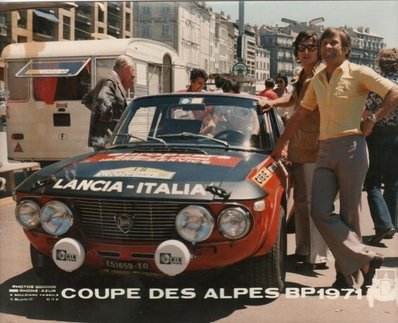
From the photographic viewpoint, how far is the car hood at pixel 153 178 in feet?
9.50

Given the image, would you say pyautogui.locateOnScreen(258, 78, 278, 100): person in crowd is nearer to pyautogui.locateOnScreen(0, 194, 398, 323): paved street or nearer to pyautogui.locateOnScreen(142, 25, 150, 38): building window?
pyautogui.locateOnScreen(142, 25, 150, 38): building window

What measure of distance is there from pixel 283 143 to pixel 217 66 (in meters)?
0.63

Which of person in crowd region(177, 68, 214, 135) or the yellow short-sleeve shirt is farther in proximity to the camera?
person in crowd region(177, 68, 214, 135)

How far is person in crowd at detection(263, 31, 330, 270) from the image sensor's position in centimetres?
365

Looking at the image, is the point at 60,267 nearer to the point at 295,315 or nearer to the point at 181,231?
the point at 181,231

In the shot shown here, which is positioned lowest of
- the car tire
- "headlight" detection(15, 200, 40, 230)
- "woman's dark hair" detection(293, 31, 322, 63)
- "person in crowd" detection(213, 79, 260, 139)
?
the car tire

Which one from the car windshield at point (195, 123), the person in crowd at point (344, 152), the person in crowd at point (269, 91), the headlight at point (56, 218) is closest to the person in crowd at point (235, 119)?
the car windshield at point (195, 123)

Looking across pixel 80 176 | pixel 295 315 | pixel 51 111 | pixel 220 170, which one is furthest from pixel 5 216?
→ pixel 295 315

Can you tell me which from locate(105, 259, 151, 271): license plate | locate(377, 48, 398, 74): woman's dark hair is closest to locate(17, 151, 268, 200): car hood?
locate(105, 259, 151, 271): license plate

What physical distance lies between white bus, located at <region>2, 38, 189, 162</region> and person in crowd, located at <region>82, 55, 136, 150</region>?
5cm

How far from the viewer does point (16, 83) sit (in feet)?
12.0

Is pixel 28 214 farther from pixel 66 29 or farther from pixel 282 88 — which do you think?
pixel 282 88

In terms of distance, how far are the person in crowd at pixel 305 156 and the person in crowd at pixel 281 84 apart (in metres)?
0.05

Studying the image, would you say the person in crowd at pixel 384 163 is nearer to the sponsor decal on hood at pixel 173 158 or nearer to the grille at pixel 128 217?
the sponsor decal on hood at pixel 173 158
